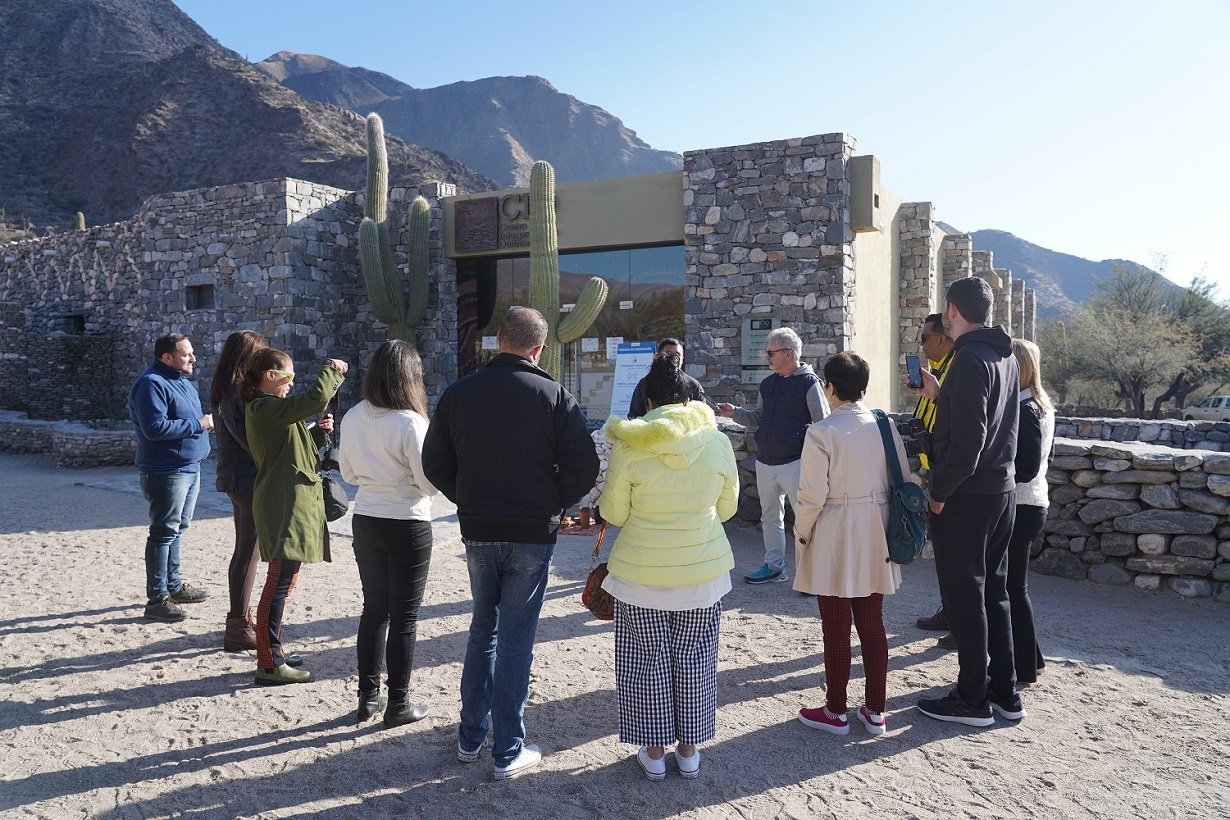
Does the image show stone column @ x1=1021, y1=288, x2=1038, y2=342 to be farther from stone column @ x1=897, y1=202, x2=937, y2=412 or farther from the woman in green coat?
the woman in green coat

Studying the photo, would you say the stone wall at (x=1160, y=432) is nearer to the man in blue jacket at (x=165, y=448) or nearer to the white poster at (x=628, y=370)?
the white poster at (x=628, y=370)

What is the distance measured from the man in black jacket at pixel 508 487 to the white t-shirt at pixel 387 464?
0.27 m

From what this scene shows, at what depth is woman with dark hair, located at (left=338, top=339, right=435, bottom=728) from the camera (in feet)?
10.7

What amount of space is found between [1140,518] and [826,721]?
3299mm

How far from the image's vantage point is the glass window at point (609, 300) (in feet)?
39.3

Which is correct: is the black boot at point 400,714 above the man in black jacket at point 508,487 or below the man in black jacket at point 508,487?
below

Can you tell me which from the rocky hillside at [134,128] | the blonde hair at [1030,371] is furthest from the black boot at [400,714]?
the rocky hillside at [134,128]

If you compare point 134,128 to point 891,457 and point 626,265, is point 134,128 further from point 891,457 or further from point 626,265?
point 891,457

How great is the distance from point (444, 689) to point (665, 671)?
1423 mm

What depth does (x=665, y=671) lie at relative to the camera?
9.79 feet

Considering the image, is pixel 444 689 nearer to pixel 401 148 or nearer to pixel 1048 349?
pixel 1048 349

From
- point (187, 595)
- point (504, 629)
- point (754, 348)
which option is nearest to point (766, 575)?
point (504, 629)

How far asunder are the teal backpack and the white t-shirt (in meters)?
1.97

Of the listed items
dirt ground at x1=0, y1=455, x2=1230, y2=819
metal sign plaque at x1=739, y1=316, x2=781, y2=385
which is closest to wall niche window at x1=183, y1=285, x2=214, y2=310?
dirt ground at x1=0, y1=455, x2=1230, y2=819
